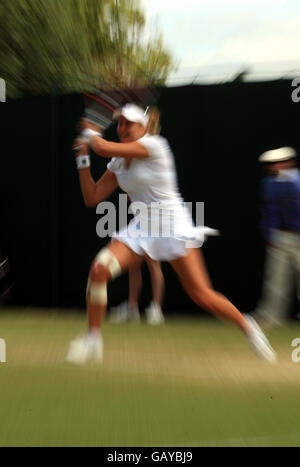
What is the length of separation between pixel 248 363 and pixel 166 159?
1.57 metres

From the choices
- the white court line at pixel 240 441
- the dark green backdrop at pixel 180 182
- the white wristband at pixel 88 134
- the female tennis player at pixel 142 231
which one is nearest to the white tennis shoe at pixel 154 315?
the dark green backdrop at pixel 180 182

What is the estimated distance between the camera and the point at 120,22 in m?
20.7

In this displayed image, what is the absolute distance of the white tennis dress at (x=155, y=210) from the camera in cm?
420

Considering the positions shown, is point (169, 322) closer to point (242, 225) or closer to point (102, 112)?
point (242, 225)

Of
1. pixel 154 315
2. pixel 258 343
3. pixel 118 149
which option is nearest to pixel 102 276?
pixel 118 149

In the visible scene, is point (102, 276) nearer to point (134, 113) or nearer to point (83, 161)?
point (83, 161)

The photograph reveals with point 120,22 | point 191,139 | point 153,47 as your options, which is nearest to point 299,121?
point 191,139

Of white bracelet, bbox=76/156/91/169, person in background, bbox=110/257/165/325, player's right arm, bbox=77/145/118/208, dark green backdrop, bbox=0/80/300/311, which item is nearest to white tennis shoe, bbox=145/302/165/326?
person in background, bbox=110/257/165/325

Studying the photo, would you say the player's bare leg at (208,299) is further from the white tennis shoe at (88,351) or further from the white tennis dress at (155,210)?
the white tennis shoe at (88,351)

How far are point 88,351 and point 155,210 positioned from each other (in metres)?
1.06

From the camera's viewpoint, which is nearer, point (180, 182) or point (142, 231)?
point (142, 231)

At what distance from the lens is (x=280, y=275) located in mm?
5766

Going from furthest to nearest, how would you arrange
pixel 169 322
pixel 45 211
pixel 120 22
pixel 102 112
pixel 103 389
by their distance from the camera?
pixel 120 22 < pixel 45 211 < pixel 169 322 < pixel 102 112 < pixel 103 389

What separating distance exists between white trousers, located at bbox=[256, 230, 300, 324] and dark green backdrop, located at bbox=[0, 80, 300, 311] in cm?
23
